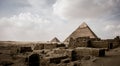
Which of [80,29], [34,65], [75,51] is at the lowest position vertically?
[34,65]

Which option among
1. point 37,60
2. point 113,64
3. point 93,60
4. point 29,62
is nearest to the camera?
point 113,64

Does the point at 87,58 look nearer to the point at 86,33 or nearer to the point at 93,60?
the point at 93,60

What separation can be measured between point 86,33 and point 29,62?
19.8 meters

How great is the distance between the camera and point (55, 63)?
845 cm

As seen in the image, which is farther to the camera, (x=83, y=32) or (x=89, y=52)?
(x=83, y=32)

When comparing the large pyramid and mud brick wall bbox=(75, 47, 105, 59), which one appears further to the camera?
the large pyramid

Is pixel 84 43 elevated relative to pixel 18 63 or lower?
elevated

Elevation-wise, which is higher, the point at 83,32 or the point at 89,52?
the point at 83,32

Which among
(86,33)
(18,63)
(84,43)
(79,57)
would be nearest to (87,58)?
(79,57)

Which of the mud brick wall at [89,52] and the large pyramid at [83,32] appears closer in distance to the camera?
the mud brick wall at [89,52]

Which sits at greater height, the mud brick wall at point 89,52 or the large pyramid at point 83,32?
the large pyramid at point 83,32

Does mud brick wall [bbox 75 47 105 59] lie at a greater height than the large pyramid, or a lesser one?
lesser

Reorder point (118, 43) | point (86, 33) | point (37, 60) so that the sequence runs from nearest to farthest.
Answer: point (37, 60) < point (118, 43) < point (86, 33)

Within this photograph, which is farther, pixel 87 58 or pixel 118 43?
pixel 118 43
